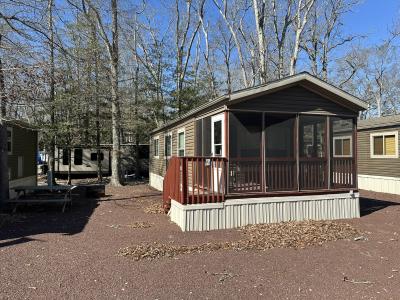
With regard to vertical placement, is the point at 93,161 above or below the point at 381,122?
below

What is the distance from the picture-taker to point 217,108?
9.09m

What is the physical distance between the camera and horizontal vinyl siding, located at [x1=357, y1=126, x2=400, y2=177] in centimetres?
1485

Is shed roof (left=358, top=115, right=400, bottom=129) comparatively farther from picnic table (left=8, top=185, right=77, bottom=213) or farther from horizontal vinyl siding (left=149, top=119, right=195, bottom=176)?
picnic table (left=8, top=185, right=77, bottom=213)

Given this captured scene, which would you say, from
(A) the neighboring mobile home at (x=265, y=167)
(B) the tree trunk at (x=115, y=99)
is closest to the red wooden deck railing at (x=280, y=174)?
(A) the neighboring mobile home at (x=265, y=167)

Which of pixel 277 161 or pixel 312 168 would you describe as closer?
pixel 277 161

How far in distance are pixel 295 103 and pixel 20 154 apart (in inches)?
422

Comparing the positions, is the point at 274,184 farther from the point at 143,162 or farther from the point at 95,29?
the point at 143,162

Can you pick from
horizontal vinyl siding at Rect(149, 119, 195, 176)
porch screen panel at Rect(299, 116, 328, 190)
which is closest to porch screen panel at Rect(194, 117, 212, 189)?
horizontal vinyl siding at Rect(149, 119, 195, 176)

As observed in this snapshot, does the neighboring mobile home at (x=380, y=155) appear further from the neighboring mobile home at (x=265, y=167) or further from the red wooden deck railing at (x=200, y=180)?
the red wooden deck railing at (x=200, y=180)

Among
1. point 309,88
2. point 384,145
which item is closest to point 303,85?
point 309,88

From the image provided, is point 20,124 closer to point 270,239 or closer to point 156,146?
point 156,146

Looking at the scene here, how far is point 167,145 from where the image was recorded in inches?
636

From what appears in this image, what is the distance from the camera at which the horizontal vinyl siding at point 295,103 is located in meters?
8.85

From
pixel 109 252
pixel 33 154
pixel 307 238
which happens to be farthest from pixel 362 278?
pixel 33 154
